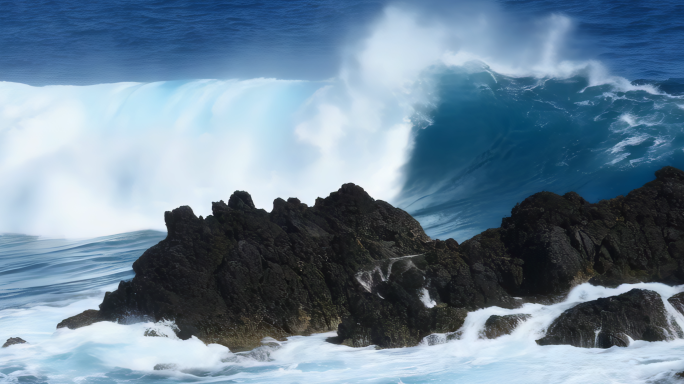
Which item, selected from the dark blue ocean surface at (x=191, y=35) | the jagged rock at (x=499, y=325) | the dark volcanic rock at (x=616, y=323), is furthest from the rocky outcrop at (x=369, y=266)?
the dark blue ocean surface at (x=191, y=35)

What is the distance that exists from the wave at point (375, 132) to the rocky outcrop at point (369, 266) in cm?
296

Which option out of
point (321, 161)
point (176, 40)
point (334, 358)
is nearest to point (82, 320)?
point (334, 358)

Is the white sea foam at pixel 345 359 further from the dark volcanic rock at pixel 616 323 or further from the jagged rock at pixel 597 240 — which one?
the jagged rock at pixel 597 240

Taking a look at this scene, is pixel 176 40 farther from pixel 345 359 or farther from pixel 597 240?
pixel 345 359

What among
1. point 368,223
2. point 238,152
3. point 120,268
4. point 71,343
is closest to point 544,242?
point 368,223

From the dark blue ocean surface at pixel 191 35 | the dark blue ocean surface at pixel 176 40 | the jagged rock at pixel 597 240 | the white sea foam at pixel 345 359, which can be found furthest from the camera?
the dark blue ocean surface at pixel 176 40

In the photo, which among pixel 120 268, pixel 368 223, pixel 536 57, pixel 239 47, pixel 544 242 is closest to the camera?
pixel 544 242

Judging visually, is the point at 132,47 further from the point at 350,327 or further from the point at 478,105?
the point at 350,327

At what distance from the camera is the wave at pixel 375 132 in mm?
12766

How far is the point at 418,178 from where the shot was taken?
13.5 m

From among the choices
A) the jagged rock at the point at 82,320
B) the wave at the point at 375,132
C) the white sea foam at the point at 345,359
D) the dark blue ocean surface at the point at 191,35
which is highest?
the dark blue ocean surface at the point at 191,35

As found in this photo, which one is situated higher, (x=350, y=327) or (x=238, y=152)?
(x=238, y=152)

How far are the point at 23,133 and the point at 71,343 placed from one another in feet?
41.7

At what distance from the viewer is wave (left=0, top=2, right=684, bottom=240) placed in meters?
12.8
